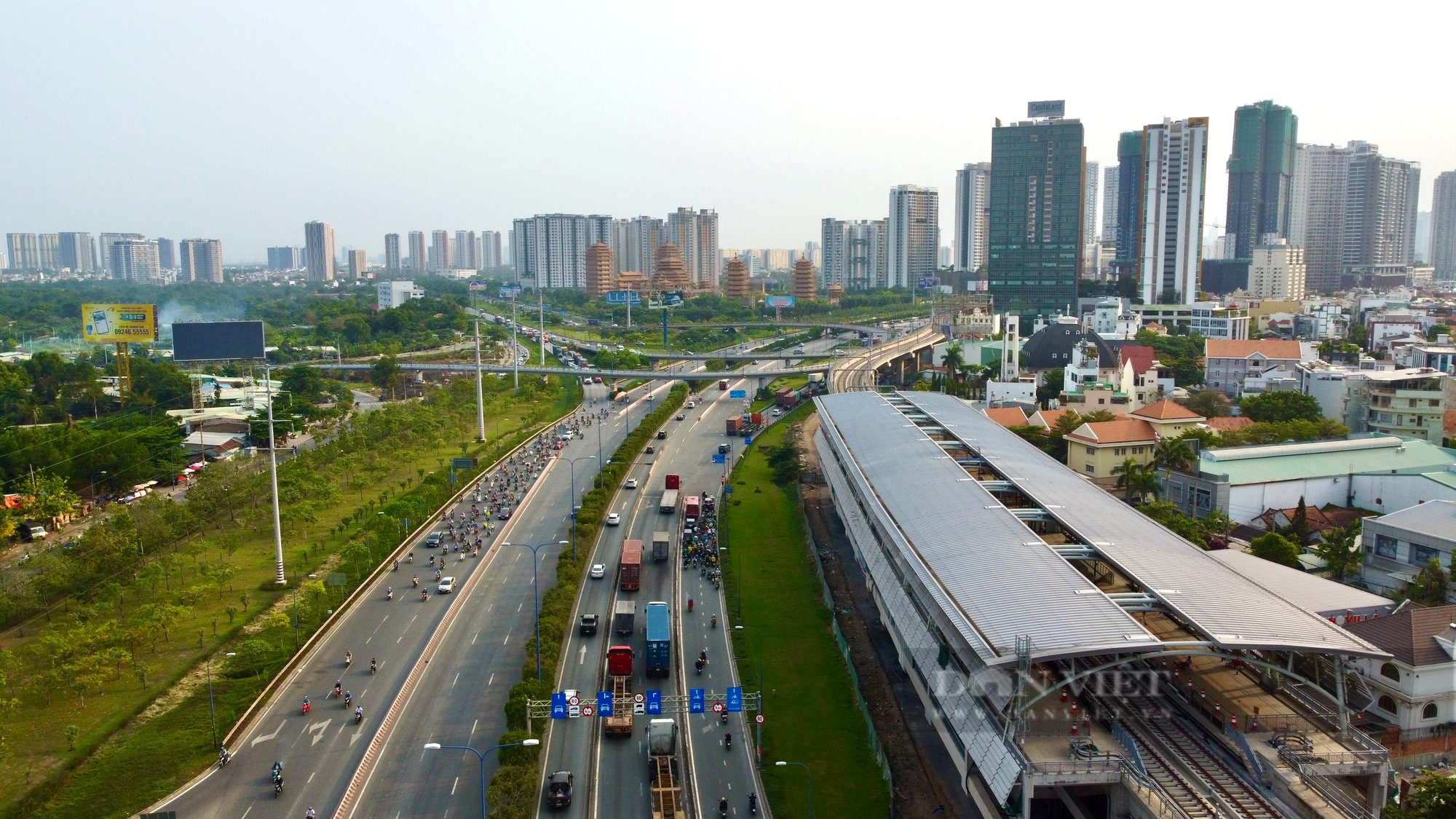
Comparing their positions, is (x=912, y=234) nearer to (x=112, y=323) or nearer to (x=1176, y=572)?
(x=112, y=323)

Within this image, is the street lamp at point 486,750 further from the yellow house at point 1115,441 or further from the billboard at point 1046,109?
the billboard at point 1046,109

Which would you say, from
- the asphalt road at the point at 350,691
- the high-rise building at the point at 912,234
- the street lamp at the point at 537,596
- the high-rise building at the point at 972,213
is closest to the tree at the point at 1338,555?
the street lamp at the point at 537,596

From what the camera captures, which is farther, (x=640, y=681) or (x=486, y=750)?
(x=640, y=681)

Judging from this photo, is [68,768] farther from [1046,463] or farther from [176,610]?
[1046,463]

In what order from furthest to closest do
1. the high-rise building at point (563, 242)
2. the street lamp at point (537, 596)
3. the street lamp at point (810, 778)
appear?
the high-rise building at point (563, 242), the street lamp at point (537, 596), the street lamp at point (810, 778)

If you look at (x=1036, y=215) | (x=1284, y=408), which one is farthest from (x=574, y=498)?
(x=1036, y=215)
